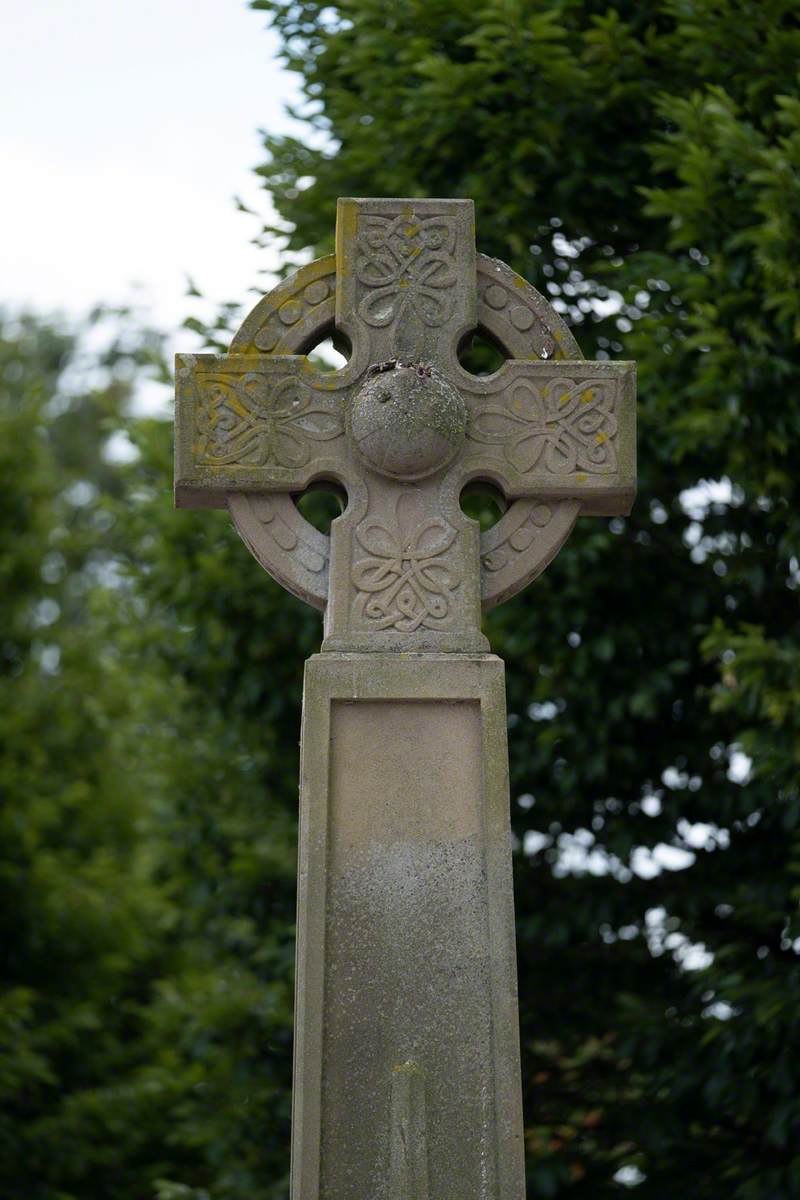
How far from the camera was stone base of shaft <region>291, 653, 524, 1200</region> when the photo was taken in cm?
418

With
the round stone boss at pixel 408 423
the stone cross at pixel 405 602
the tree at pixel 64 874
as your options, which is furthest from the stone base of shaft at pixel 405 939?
the tree at pixel 64 874

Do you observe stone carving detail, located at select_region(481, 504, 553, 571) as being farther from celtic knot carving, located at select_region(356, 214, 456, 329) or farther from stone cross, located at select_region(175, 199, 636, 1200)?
celtic knot carving, located at select_region(356, 214, 456, 329)

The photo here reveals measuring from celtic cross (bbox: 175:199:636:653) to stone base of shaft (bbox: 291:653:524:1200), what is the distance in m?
0.21

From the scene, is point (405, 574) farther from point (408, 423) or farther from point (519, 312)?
point (519, 312)

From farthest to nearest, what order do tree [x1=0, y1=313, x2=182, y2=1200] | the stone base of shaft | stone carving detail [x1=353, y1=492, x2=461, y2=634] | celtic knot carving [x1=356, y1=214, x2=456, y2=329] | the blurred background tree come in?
tree [x1=0, y1=313, x2=182, y2=1200]
the blurred background tree
celtic knot carving [x1=356, y1=214, x2=456, y2=329]
stone carving detail [x1=353, y1=492, x2=461, y2=634]
the stone base of shaft

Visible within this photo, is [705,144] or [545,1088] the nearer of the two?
[705,144]

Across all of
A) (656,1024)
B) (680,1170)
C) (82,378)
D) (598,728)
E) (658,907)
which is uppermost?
(82,378)

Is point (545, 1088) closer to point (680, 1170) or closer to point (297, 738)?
point (680, 1170)

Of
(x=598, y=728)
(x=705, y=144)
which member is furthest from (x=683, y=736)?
(x=705, y=144)

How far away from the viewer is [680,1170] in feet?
28.2

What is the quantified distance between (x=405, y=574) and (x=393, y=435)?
38 cm

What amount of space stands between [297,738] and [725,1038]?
299 centimetres

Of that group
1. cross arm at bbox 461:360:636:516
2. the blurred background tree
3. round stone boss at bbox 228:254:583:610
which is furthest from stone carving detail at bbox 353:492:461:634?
the blurred background tree

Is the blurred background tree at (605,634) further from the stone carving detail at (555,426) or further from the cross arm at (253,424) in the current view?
the cross arm at (253,424)
